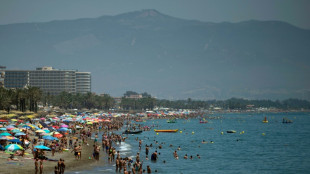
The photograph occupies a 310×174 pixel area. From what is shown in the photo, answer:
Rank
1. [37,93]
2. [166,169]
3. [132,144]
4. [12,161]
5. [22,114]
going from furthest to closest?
[37,93] → [22,114] → [132,144] → [166,169] → [12,161]

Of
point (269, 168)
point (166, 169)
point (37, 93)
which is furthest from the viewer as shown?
point (37, 93)

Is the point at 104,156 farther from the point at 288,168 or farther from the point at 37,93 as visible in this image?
the point at 37,93

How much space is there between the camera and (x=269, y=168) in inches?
2327

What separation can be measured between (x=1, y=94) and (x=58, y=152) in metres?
57.0

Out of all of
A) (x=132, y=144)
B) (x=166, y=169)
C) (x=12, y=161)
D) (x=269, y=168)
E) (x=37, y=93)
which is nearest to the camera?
(x=12, y=161)

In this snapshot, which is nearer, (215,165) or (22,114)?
(215,165)

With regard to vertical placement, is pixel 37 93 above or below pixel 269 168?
above

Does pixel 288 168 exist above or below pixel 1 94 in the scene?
below

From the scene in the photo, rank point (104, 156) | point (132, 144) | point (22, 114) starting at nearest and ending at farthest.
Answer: point (104, 156), point (132, 144), point (22, 114)

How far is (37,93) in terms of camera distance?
5285 inches

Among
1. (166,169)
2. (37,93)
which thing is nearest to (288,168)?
(166,169)

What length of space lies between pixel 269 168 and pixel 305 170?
4.16 metres

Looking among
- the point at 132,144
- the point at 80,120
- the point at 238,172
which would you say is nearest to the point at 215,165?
the point at 238,172

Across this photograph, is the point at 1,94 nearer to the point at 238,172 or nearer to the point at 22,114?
the point at 22,114
